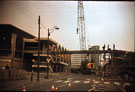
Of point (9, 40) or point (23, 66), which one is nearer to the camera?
point (9, 40)

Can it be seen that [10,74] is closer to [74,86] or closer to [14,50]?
[74,86]

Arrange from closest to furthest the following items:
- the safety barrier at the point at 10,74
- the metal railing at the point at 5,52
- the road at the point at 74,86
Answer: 1. the road at the point at 74,86
2. the safety barrier at the point at 10,74
3. the metal railing at the point at 5,52

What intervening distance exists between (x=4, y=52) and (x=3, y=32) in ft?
24.3

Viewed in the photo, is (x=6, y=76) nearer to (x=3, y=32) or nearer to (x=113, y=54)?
(x=3, y=32)

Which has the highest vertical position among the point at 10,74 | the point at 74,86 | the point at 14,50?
the point at 14,50

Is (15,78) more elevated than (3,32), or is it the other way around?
(3,32)

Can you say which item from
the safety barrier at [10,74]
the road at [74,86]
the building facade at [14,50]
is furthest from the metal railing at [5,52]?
the road at [74,86]

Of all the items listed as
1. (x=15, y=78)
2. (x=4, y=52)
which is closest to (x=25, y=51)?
(x=4, y=52)

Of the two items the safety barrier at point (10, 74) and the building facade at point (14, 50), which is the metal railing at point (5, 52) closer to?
the building facade at point (14, 50)

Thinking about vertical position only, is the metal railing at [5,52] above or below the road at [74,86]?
above

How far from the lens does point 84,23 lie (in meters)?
91.9

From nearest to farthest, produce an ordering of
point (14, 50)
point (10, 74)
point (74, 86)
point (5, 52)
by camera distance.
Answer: point (74, 86) < point (10, 74) < point (14, 50) < point (5, 52)

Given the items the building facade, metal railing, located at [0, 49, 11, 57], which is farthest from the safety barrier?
metal railing, located at [0, 49, 11, 57]

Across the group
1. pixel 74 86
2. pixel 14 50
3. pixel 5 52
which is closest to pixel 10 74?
pixel 74 86
